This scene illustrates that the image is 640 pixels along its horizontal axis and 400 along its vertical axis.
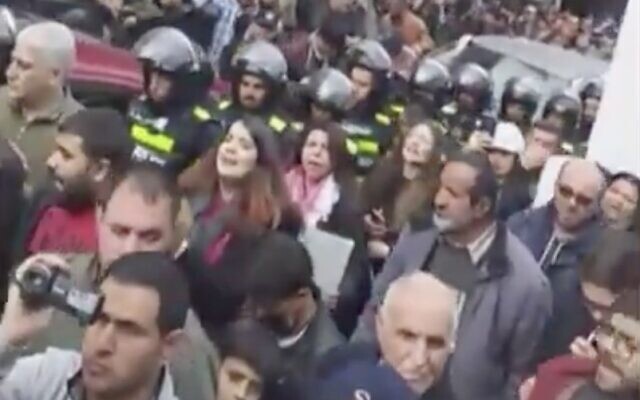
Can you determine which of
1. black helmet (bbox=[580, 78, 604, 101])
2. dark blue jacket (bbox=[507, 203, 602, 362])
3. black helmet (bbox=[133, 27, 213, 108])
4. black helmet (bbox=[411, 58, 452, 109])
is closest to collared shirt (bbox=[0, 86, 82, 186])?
black helmet (bbox=[133, 27, 213, 108])

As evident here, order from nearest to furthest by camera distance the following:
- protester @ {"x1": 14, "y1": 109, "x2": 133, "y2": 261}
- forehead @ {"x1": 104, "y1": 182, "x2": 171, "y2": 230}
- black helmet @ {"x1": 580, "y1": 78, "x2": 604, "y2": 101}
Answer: forehead @ {"x1": 104, "y1": 182, "x2": 171, "y2": 230} → protester @ {"x1": 14, "y1": 109, "x2": 133, "y2": 261} → black helmet @ {"x1": 580, "y1": 78, "x2": 604, "y2": 101}

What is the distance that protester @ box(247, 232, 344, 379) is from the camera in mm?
4848

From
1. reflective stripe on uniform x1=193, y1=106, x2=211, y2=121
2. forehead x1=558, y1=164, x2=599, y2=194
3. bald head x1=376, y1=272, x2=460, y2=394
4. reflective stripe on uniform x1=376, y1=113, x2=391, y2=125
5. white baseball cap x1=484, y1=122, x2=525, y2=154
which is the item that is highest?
bald head x1=376, y1=272, x2=460, y2=394

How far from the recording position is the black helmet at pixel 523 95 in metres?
10.4

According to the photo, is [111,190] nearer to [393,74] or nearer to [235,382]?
[235,382]

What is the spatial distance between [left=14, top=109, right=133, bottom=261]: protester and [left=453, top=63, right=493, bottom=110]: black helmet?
5520 mm

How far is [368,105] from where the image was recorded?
9.27 m

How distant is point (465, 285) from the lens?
5703mm

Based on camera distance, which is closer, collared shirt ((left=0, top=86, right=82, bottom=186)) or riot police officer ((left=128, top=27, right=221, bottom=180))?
collared shirt ((left=0, top=86, right=82, bottom=186))

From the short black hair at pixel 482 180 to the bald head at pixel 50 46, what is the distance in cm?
150

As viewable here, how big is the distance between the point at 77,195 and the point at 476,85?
598 centimetres

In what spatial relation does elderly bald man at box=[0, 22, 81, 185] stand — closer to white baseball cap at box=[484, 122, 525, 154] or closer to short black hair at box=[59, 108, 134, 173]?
short black hair at box=[59, 108, 134, 173]

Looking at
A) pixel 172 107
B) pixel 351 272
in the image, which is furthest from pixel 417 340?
pixel 172 107

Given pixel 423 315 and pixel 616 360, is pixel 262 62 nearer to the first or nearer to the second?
pixel 423 315
